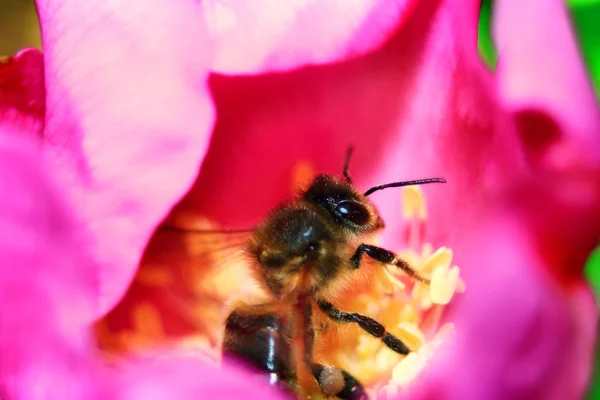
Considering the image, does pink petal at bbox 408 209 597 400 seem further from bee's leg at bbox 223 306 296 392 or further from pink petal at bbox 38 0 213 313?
pink petal at bbox 38 0 213 313

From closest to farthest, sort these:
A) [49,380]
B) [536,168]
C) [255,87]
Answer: [49,380] → [536,168] → [255,87]

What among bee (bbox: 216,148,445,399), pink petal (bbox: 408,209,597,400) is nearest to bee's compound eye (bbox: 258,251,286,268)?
bee (bbox: 216,148,445,399)

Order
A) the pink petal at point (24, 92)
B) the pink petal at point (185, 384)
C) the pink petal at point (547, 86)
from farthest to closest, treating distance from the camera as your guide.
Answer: the pink petal at point (24, 92)
the pink petal at point (547, 86)
the pink petal at point (185, 384)

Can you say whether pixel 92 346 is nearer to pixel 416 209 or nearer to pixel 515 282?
pixel 515 282

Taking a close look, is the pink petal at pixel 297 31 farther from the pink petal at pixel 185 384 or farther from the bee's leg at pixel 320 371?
the pink petal at pixel 185 384

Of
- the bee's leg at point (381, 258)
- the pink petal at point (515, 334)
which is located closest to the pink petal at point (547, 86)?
the pink petal at point (515, 334)

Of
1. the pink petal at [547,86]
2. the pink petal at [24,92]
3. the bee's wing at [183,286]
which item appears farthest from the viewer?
the bee's wing at [183,286]

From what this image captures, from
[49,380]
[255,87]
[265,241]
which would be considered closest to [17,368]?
[49,380]

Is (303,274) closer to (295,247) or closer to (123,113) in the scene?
(295,247)
